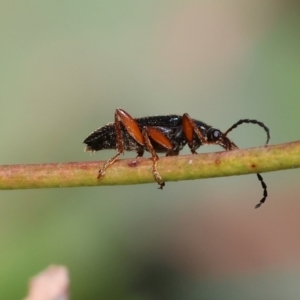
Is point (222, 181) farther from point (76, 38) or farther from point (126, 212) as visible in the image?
point (76, 38)

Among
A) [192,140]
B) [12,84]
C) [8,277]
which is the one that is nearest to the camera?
[192,140]

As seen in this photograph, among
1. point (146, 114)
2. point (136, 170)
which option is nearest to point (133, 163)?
point (136, 170)

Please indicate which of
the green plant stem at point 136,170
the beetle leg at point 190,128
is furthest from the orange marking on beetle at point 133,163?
the beetle leg at point 190,128

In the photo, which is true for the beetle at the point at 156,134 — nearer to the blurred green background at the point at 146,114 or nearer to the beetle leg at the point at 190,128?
the beetle leg at the point at 190,128

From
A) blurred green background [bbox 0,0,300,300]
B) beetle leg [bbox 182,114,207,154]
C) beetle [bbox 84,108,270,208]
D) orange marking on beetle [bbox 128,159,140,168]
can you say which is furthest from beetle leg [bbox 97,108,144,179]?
blurred green background [bbox 0,0,300,300]

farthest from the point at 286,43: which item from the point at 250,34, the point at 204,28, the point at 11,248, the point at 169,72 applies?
the point at 11,248
